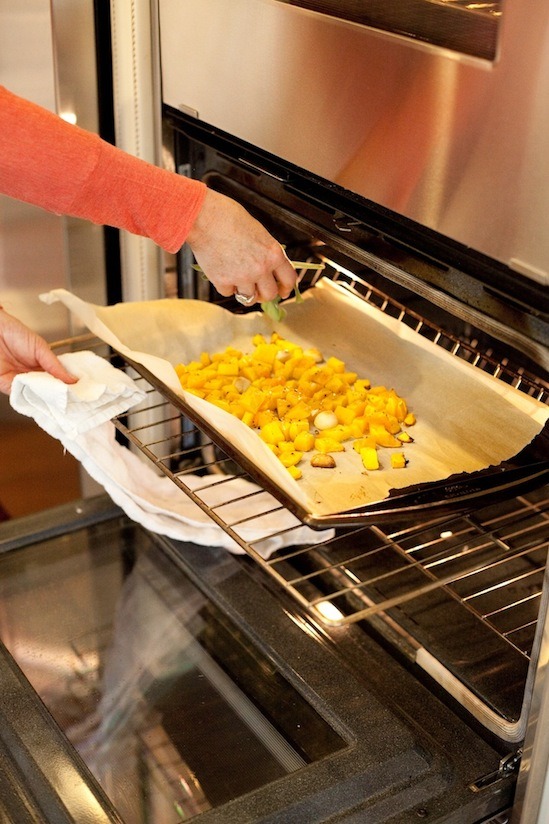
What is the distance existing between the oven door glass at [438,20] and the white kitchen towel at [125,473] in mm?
489

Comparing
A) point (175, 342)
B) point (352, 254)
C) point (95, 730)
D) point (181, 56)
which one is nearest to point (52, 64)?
point (181, 56)

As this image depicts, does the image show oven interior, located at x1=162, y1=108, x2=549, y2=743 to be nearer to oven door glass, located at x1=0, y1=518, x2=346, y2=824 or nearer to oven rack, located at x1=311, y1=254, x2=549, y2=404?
oven rack, located at x1=311, y1=254, x2=549, y2=404

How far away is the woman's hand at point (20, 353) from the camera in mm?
1201

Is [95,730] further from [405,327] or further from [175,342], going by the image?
[405,327]

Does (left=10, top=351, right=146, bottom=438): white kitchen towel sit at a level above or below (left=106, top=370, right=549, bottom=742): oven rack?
above

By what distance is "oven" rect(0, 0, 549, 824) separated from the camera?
3.02 ft

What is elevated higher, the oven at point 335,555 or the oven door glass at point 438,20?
the oven door glass at point 438,20

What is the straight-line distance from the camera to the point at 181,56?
1310 millimetres

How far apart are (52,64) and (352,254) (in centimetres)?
61

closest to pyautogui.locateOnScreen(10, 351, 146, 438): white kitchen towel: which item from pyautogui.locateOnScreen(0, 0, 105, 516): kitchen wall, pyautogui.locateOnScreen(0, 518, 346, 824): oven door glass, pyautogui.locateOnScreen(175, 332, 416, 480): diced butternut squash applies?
pyautogui.locateOnScreen(175, 332, 416, 480): diced butternut squash

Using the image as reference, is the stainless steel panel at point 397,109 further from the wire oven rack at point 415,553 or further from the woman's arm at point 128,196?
the wire oven rack at point 415,553

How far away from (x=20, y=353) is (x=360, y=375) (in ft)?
1.51

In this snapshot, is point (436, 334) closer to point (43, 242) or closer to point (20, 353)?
point (20, 353)

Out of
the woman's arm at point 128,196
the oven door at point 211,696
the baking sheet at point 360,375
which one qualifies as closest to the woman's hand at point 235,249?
the woman's arm at point 128,196
